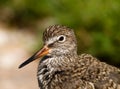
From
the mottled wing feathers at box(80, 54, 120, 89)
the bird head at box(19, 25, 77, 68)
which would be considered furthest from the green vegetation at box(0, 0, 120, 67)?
the mottled wing feathers at box(80, 54, 120, 89)

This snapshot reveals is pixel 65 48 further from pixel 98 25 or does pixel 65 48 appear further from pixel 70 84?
pixel 98 25

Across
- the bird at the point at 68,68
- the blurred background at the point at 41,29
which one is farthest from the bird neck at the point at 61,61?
the blurred background at the point at 41,29

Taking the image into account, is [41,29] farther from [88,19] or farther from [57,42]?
[57,42]

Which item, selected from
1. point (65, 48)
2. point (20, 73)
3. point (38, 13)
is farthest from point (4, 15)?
point (65, 48)

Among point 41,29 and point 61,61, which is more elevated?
point 41,29

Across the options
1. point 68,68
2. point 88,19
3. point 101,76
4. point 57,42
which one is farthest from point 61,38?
point 88,19

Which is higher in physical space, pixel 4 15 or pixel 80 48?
pixel 4 15
